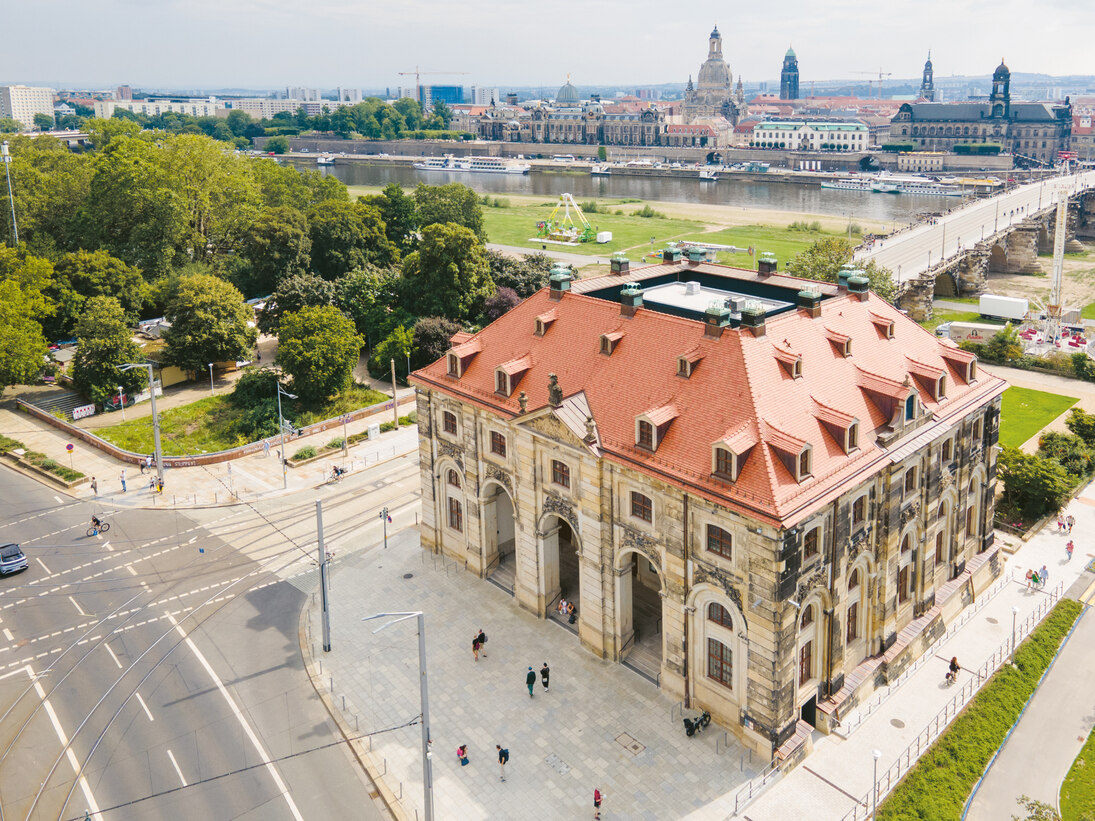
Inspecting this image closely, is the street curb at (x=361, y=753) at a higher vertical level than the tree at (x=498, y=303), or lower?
lower

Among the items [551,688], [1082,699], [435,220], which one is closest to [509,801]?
[551,688]

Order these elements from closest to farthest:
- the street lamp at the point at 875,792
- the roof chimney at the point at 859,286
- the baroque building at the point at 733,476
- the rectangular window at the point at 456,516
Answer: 1. the street lamp at the point at 875,792
2. the baroque building at the point at 733,476
3. the roof chimney at the point at 859,286
4. the rectangular window at the point at 456,516

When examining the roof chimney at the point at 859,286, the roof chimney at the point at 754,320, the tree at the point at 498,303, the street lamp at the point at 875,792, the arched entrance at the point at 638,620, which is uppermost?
the roof chimney at the point at 859,286

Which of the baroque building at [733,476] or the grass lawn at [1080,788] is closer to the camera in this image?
the grass lawn at [1080,788]

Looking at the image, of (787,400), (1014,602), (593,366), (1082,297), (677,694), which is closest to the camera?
(787,400)

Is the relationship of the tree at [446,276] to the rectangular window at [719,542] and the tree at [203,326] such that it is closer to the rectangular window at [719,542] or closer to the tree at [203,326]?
the tree at [203,326]

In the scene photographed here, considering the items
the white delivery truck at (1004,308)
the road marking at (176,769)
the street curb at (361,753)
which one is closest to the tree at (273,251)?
the street curb at (361,753)

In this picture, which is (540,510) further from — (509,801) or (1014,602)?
(1014,602)
